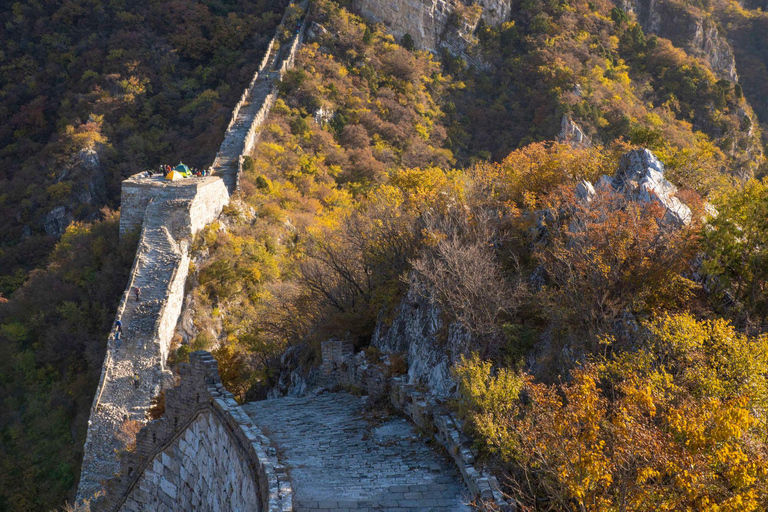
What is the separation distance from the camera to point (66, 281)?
31984 mm

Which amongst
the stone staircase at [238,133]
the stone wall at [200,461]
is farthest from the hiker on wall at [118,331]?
the stone staircase at [238,133]

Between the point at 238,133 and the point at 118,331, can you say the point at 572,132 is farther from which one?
the point at 118,331

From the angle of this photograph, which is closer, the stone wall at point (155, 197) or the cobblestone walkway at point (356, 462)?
the cobblestone walkway at point (356, 462)

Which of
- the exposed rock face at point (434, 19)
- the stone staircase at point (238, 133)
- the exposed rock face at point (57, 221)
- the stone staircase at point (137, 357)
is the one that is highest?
the exposed rock face at point (434, 19)

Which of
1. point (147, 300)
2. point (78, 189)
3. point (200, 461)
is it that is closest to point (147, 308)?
point (147, 300)

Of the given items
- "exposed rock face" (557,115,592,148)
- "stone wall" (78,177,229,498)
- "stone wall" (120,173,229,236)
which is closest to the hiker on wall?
"stone wall" (78,177,229,498)

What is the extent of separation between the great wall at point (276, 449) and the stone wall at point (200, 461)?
1.0 inches

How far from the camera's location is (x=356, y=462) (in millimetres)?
11320

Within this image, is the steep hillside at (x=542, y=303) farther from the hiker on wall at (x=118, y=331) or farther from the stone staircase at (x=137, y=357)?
the hiker on wall at (x=118, y=331)

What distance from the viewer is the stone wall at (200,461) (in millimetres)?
10578

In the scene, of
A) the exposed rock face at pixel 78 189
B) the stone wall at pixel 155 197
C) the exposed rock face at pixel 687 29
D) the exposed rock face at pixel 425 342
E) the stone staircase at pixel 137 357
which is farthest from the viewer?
the exposed rock face at pixel 687 29

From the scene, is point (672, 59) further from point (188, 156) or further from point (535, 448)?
point (535, 448)

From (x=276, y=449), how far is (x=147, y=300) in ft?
57.9

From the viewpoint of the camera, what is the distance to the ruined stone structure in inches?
940
